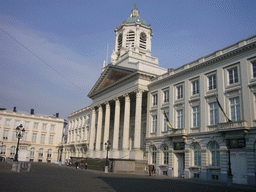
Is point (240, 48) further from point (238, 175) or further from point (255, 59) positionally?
point (238, 175)

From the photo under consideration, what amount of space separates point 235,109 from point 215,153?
18.0 feet

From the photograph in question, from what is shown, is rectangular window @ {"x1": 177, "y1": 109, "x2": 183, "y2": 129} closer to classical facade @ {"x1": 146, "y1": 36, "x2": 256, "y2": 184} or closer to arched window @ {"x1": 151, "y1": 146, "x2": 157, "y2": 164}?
classical facade @ {"x1": 146, "y1": 36, "x2": 256, "y2": 184}

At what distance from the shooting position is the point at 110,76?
164ft

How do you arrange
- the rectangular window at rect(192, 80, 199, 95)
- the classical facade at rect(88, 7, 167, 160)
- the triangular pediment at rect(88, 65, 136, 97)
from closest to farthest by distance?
the rectangular window at rect(192, 80, 199, 95)
the classical facade at rect(88, 7, 167, 160)
the triangular pediment at rect(88, 65, 136, 97)

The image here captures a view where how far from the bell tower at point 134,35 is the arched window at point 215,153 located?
34.5m

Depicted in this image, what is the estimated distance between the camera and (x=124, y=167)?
36844 millimetres

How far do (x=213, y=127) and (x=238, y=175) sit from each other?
5927 mm

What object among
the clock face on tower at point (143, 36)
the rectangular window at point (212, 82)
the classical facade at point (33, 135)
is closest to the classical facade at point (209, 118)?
the rectangular window at point (212, 82)

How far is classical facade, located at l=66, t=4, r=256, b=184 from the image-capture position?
2628 centimetres

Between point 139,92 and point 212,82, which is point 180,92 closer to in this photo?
point 212,82

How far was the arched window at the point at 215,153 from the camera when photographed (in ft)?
94.3

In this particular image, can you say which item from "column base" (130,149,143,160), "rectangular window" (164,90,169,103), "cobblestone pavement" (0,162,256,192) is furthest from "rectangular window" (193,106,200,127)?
"column base" (130,149,143,160)

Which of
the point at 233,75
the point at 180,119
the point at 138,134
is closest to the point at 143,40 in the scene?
the point at 138,134

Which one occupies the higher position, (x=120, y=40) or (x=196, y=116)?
(x=120, y=40)
